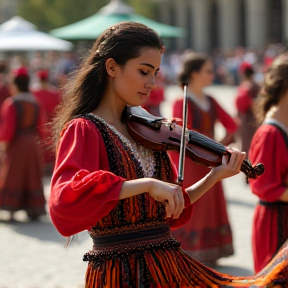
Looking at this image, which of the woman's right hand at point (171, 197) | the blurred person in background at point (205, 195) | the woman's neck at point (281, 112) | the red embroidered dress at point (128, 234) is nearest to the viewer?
the woman's right hand at point (171, 197)

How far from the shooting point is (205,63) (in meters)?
6.84

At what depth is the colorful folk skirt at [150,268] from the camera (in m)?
2.88

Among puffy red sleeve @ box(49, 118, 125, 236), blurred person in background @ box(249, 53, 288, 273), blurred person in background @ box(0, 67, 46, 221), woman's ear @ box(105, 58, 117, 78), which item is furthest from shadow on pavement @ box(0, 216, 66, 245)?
puffy red sleeve @ box(49, 118, 125, 236)

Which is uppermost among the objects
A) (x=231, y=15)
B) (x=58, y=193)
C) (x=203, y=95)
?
(x=231, y=15)

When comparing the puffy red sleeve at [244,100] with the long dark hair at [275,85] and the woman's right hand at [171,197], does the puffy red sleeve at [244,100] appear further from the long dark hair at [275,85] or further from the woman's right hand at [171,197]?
the woman's right hand at [171,197]

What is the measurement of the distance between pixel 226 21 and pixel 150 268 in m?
47.6

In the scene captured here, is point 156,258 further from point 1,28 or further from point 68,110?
point 1,28

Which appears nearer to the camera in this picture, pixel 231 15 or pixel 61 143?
pixel 61 143

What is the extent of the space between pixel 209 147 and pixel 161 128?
202 millimetres

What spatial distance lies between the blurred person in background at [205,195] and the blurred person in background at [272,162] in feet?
5.79

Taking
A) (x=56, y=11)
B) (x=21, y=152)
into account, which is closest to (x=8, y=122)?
(x=21, y=152)

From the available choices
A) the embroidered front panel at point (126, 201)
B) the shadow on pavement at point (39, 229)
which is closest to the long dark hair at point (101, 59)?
the embroidered front panel at point (126, 201)

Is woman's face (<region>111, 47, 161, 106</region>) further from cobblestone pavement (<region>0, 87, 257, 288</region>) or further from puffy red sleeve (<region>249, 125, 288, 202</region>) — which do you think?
cobblestone pavement (<region>0, 87, 257, 288</region>)

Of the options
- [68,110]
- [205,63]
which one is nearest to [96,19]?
[205,63]
